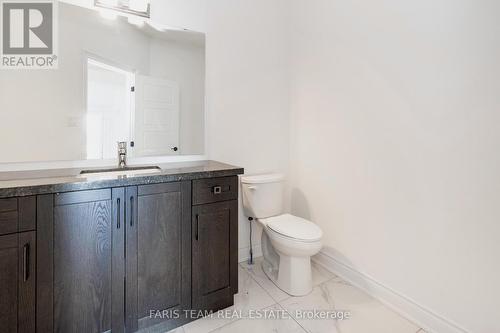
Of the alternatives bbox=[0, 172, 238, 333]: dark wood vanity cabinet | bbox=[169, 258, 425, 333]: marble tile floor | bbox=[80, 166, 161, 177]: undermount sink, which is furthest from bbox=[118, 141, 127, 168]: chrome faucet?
bbox=[169, 258, 425, 333]: marble tile floor

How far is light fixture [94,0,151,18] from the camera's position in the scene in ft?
5.44

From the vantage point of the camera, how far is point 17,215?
3.54ft

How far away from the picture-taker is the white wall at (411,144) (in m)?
1.30

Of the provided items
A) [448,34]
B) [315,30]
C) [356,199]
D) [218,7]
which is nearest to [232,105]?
[218,7]

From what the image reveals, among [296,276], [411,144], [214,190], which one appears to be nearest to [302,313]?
[296,276]

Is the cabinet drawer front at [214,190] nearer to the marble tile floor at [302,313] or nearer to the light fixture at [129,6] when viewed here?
the marble tile floor at [302,313]

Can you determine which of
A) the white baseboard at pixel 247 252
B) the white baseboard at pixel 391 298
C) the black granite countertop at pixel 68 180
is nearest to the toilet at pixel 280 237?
the white baseboard at pixel 247 252

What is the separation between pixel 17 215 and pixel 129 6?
4.75ft

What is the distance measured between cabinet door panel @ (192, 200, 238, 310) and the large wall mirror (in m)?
0.63

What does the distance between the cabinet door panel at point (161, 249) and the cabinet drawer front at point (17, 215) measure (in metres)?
0.39

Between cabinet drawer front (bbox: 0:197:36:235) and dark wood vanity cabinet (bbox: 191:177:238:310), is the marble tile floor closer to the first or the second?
dark wood vanity cabinet (bbox: 191:177:238:310)

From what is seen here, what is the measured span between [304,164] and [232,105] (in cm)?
84

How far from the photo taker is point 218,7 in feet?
6.79

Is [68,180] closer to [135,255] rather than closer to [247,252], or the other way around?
[135,255]
